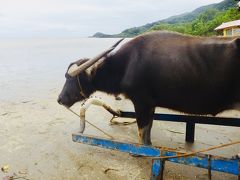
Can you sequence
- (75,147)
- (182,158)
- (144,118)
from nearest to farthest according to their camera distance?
(182,158), (144,118), (75,147)

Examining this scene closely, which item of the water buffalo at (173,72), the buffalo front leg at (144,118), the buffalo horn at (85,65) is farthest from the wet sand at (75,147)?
the buffalo horn at (85,65)

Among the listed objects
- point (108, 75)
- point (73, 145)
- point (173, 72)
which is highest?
point (173, 72)

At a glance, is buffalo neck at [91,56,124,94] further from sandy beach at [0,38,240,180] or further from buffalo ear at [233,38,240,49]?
buffalo ear at [233,38,240,49]

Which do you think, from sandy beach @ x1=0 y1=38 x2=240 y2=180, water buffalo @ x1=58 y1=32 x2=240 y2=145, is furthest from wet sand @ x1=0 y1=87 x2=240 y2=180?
water buffalo @ x1=58 y1=32 x2=240 y2=145

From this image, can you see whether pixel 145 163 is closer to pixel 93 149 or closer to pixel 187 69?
pixel 93 149

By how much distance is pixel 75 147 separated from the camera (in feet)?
13.4

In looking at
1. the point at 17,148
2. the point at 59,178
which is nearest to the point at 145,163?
the point at 59,178

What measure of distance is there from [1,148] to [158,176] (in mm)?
2461

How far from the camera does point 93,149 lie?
13.1 feet

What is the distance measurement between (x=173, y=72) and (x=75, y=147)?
1773mm

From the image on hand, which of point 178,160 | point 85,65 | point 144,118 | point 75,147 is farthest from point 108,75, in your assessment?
point 178,160

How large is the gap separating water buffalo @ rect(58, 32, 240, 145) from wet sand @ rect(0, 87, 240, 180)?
56 cm

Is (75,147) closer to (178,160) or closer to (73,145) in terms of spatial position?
(73,145)

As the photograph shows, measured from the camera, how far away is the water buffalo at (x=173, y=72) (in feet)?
9.91
